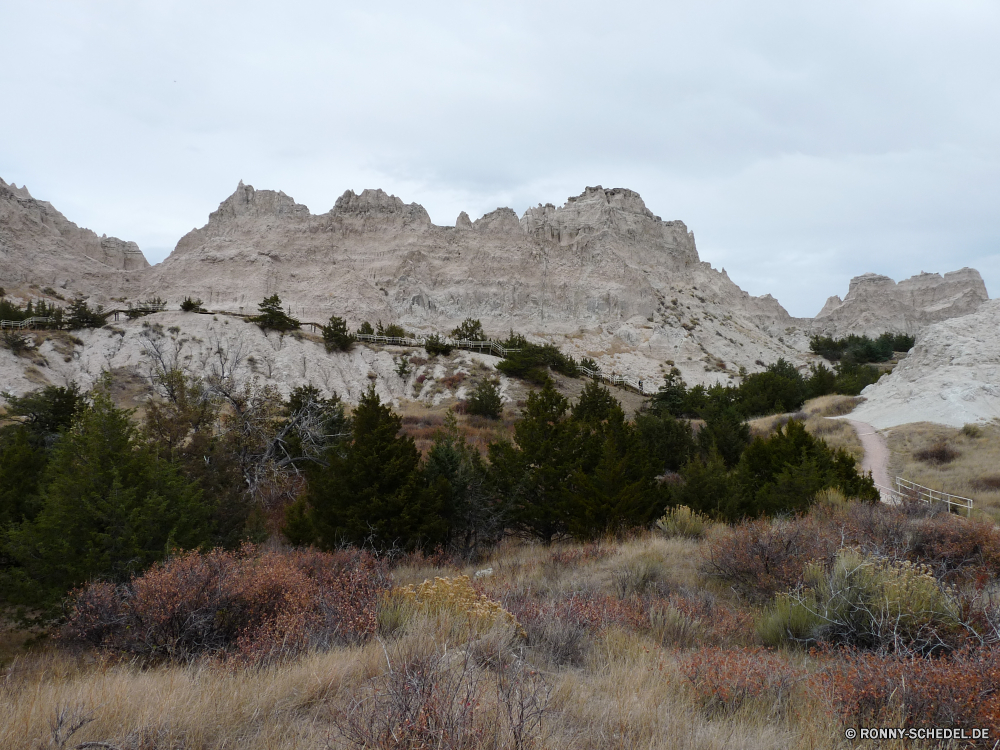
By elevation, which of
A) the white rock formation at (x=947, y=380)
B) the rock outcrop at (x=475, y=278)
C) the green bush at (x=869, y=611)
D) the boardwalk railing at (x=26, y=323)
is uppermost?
the rock outcrop at (x=475, y=278)

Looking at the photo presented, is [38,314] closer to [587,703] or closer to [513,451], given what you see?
[513,451]

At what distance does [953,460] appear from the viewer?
18.0 m

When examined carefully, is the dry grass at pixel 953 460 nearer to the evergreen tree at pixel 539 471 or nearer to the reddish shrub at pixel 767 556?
the reddish shrub at pixel 767 556

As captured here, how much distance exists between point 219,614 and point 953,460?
74.3ft

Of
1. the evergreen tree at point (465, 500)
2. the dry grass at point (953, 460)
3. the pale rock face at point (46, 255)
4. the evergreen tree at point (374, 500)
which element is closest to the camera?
the evergreen tree at point (374, 500)

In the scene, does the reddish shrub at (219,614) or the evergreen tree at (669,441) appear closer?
the reddish shrub at (219,614)

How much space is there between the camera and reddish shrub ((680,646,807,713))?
3322mm

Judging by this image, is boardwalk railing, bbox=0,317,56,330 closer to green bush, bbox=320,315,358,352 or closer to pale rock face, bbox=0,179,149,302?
pale rock face, bbox=0,179,149,302

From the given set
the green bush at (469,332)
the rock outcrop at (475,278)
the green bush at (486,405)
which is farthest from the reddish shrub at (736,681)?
the rock outcrop at (475,278)

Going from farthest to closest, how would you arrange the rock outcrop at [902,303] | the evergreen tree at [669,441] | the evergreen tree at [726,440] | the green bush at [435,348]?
1. the rock outcrop at [902,303]
2. the green bush at [435,348]
3. the evergreen tree at [726,440]
4. the evergreen tree at [669,441]

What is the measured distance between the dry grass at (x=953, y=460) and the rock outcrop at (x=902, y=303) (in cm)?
6570

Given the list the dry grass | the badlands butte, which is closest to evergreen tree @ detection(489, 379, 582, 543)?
the dry grass

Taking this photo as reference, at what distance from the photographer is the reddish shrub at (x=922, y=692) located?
2.90 meters

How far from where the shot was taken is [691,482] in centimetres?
1226
